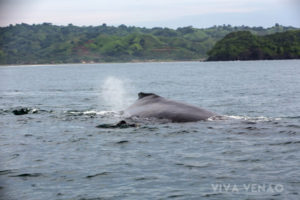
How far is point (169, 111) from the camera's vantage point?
18.5 m

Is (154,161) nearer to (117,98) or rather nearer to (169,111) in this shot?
(169,111)

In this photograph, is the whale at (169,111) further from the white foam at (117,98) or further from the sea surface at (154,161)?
the white foam at (117,98)

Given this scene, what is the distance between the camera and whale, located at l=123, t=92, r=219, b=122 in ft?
59.3

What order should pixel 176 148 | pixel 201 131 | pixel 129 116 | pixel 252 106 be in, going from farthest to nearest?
pixel 252 106 < pixel 129 116 < pixel 201 131 < pixel 176 148

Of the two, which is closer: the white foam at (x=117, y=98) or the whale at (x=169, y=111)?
the whale at (x=169, y=111)

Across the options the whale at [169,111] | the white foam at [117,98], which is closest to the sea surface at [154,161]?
the whale at [169,111]

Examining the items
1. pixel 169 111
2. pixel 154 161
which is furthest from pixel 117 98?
pixel 154 161

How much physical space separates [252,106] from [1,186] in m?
20.4

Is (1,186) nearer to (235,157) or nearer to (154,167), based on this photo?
(154,167)

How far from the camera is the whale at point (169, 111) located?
→ 59.3 feet

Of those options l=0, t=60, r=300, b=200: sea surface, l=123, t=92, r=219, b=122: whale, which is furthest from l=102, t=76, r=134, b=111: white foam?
l=0, t=60, r=300, b=200: sea surface

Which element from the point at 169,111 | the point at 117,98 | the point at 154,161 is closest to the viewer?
the point at 154,161

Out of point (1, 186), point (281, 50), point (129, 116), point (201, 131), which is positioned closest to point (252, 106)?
point (129, 116)

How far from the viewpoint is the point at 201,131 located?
15.9 m
